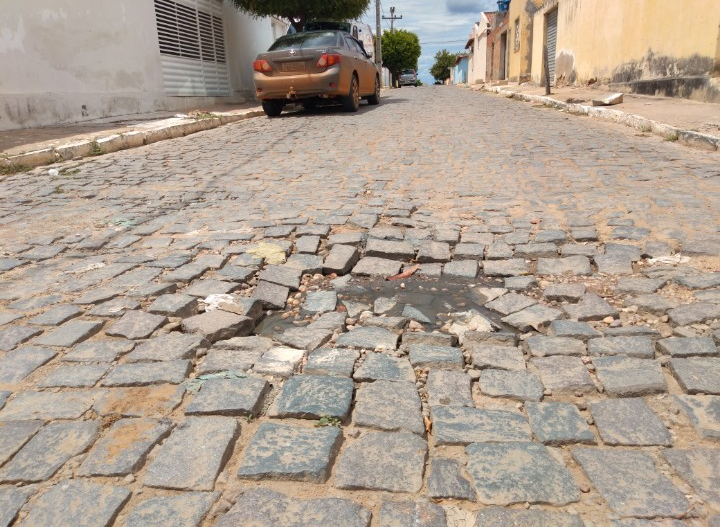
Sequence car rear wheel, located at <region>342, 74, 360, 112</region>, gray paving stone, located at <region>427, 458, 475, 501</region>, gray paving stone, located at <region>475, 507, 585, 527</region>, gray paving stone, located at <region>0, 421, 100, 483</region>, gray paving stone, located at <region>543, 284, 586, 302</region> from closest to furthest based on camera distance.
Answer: gray paving stone, located at <region>475, 507, 585, 527</region>, gray paving stone, located at <region>427, 458, 475, 501</region>, gray paving stone, located at <region>0, 421, 100, 483</region>, gray paving stone, located at <region>543, 284, 586, 302</region>, car rear wheel, located at <region>342, 74, 360, 112</region>

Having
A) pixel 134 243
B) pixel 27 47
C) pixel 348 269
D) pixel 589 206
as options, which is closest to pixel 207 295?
pixel 348 269

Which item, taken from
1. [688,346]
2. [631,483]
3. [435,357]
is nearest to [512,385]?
[435,357]

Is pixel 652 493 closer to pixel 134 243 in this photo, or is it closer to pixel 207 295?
pixel 207 295

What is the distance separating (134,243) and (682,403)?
3.46 metres

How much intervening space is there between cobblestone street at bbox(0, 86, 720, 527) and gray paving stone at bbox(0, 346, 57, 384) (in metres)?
0.02

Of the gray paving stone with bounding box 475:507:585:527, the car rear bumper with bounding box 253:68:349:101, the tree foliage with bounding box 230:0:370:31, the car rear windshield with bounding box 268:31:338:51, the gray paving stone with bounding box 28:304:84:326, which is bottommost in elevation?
the gray paving stone with bounding box 475:507:585:527

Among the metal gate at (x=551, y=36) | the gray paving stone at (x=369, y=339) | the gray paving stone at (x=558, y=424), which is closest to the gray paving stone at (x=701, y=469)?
the gray paving stone at (x=558, y=424)

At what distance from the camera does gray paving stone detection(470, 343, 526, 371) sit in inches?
89.0

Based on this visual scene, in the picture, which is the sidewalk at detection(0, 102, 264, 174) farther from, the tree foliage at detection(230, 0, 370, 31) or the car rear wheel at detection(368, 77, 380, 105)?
the tree foliage at detection(230, 0, 370, 31)

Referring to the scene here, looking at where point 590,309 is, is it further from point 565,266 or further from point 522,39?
point 522,39

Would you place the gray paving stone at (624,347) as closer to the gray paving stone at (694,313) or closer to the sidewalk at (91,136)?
the gray paving stone at (694,313)

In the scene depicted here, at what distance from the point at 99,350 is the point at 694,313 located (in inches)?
107

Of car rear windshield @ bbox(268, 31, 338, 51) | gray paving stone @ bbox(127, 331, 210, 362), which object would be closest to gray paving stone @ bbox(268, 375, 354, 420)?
gray paving stone @ bbox(127, 331, 210, 362)

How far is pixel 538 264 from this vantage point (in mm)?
3377
